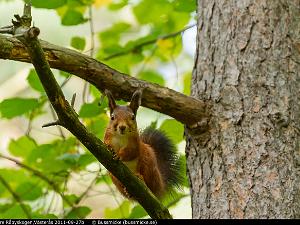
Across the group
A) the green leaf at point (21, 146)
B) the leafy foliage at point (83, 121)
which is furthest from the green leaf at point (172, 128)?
the green leaf at point (21, 146)

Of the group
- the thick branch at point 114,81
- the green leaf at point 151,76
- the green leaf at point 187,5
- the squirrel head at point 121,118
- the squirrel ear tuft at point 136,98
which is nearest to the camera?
the thick branch at point 114,81

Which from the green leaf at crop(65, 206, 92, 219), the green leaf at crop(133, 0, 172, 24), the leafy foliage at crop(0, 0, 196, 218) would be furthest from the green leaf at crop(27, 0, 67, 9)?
the green leaf at crop(65, 206, 92, 219)

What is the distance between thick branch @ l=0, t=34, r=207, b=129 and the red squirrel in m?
0.05

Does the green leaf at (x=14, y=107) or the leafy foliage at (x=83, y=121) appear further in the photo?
the leafy foliage at (x=83, y=121)

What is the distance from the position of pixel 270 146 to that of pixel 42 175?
1352mm

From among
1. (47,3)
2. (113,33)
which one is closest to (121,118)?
(47,3)

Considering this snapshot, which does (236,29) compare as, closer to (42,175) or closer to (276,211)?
(276,211)

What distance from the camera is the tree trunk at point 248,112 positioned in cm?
205

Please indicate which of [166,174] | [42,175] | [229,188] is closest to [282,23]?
[229,188]

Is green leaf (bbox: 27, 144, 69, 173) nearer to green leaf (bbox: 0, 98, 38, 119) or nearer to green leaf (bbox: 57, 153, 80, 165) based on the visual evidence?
green leaf (bbox: 57, 153, 80, 165)

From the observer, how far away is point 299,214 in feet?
6.57

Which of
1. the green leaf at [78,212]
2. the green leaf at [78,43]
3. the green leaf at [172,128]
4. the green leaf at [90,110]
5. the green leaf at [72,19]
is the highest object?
the green leaf at [72,19]

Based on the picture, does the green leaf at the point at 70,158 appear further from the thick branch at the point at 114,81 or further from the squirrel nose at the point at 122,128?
the thick branch at the point at 114,81

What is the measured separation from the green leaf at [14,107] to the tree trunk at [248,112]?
732 millimetres
